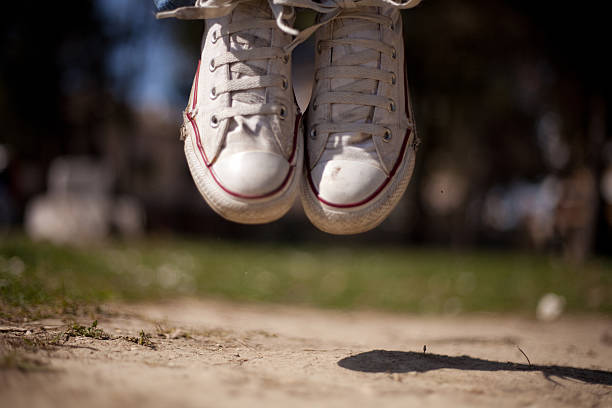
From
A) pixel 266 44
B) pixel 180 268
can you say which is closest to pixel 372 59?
pixel 266 44

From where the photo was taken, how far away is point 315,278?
20.1 ft

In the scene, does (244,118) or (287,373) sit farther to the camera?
(244,118)

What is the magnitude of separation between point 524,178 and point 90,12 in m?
18.1

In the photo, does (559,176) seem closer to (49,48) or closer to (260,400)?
(260,400)

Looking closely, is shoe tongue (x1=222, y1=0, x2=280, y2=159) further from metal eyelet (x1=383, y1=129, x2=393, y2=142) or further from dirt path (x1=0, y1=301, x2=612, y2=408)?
dirt path (x1=0, y1=301, x2=612, y2=408)

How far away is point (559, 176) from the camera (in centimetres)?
935

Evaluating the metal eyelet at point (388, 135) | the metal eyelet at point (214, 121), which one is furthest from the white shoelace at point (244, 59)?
the metal eyelet at point (388, 135)

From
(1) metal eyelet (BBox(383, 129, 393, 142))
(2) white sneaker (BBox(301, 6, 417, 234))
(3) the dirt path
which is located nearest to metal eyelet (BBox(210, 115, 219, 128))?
(2) white sneaker (BBox(301, 6, 417, 234))

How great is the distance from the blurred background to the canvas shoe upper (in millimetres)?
3494

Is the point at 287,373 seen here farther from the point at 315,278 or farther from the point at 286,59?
the point at 315,278

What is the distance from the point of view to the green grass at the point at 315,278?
14.2 feet

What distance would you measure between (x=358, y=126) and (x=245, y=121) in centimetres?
42

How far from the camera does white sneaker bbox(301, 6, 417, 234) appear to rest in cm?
185

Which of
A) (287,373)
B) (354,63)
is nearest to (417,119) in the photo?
(354,63)
